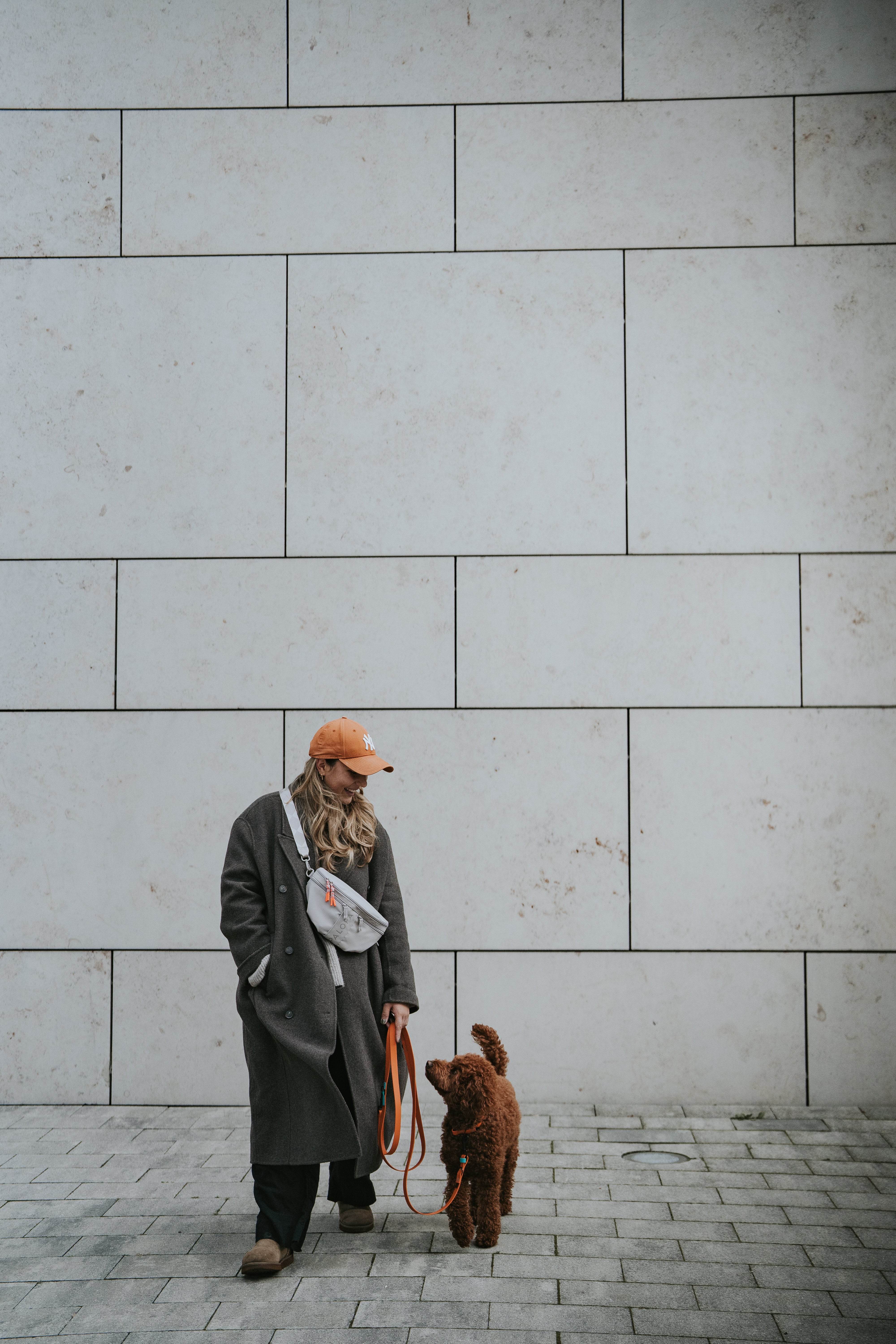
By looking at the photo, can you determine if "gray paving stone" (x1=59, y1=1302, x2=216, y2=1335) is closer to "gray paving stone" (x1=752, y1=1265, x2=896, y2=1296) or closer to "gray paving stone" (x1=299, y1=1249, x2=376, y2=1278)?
"gray paving stone" (x1=299, y1=1249, x2=376, y2=1278)

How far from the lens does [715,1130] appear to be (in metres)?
5.36

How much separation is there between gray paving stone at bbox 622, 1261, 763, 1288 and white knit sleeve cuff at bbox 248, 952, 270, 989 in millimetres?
1681

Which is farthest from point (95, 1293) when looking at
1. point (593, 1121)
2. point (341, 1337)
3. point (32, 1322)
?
point (593, 1121)

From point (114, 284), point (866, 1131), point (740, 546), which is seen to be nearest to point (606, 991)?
point (866, 1131)

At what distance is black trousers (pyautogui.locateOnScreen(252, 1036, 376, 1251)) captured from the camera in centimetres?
382

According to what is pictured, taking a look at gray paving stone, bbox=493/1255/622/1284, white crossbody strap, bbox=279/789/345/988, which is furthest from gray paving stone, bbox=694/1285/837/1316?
white crossbody strap, bbox=279/789/345/988

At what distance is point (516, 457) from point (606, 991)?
3.04m

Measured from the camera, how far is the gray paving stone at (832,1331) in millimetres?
3238

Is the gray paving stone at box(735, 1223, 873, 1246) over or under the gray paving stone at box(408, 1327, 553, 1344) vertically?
under

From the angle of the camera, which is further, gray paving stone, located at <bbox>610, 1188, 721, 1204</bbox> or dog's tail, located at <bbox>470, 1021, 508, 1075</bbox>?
gray paving stone, located at <bbox>610, 1188, 721, 1204</bbox>

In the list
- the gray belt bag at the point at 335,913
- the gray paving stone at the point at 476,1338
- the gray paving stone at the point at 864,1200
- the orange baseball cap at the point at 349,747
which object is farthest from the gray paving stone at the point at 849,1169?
the orange baseball cap at the point at 349,747

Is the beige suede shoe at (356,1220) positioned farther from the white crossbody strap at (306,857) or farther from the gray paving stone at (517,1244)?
the white crossbody strap at (306,857)

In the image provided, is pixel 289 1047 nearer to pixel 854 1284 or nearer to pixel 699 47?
pixel 854 1284

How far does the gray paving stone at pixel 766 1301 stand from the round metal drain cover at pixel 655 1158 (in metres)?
1.28
